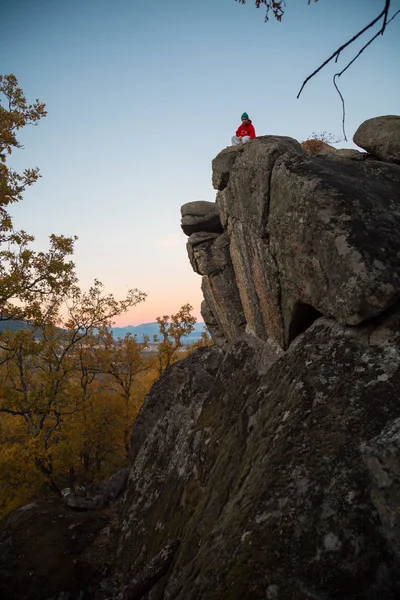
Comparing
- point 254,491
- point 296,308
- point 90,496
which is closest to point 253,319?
point 296,308

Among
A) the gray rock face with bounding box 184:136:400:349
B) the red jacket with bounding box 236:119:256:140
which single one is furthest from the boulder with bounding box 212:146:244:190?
the gray rock face with bounding box 184:136:400:349

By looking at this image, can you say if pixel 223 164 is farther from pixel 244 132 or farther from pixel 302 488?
pixel 302 488

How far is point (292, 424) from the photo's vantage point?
20.6 ft

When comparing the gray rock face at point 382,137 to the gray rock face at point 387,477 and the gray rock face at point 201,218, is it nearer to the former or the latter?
the gray rock face at point 387,477

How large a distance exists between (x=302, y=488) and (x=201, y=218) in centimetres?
2018

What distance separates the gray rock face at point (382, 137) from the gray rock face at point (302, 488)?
26.2ft

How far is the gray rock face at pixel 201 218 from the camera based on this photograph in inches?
932

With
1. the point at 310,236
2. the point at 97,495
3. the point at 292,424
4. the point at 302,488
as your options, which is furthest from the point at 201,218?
the point at 302,488

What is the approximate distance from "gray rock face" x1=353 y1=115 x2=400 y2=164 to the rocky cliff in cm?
4

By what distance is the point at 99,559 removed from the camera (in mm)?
11039

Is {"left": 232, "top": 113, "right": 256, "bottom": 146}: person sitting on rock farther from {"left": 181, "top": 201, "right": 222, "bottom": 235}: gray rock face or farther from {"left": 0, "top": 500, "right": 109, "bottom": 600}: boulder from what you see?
{"left": 0, "top": 500, "right": 109, "bottom": 600}: boulder

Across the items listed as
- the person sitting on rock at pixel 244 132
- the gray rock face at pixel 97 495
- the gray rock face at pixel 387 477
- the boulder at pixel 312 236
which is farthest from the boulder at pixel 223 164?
the gray rock face at pixel 97 495

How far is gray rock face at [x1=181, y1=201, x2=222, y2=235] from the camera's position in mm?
23672

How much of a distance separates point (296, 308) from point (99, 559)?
9781 mm
